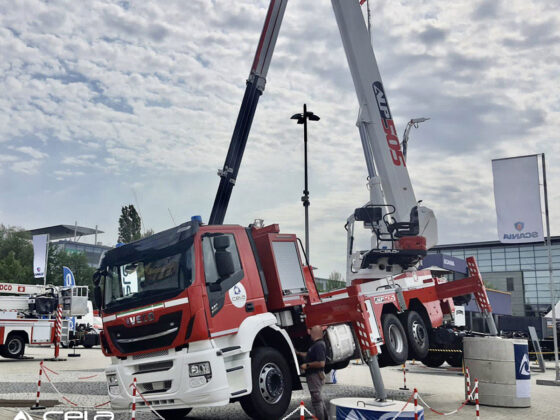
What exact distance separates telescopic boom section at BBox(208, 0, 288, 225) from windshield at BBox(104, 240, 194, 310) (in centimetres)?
562

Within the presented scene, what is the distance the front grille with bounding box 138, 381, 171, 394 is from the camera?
906 cm

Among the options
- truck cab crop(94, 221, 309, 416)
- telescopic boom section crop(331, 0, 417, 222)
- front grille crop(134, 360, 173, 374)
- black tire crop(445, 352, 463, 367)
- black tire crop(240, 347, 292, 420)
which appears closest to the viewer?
truck cab crop(94, 221, 309, 416)

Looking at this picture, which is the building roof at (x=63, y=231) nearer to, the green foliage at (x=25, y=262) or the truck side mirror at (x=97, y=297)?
the green foliage at (x=25, y=262)

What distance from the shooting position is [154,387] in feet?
30.2

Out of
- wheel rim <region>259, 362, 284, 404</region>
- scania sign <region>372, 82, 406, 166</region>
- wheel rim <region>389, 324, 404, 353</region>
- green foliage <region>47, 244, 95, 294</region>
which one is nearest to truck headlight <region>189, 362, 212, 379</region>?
wheel rim <region>259, 362, 284, 404</region>

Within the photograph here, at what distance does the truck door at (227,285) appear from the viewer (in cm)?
909

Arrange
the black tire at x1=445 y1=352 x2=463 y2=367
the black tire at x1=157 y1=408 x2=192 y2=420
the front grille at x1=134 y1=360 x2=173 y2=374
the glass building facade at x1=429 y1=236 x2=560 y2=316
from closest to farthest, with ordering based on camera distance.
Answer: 1. the front grille at x1=134 y1=360 x2=173 y2=374
2. the black tire at x1=157 y1=408 x2=192 y2=420
3. the black tire at x1=445 y1=352 x2=463 y2=367
4. the glass building facade at x1=429 y1=236 x2=560 y2=316

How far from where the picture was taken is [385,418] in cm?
834

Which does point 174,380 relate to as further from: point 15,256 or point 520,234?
point 15,256

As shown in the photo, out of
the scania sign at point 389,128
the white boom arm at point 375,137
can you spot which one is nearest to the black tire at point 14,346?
the white boom arm at point 375,137

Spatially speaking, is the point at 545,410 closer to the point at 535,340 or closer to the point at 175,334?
the point at 175,334

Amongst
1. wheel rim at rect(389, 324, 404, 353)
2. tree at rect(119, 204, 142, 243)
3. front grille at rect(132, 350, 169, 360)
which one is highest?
tree at rect(119, 204, 142, 243)

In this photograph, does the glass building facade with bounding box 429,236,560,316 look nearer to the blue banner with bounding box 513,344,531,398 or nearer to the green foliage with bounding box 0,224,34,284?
the green foliage with bounding box 0,224,34,284

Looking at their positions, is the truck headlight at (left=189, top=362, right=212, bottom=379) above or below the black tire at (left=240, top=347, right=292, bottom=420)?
above
